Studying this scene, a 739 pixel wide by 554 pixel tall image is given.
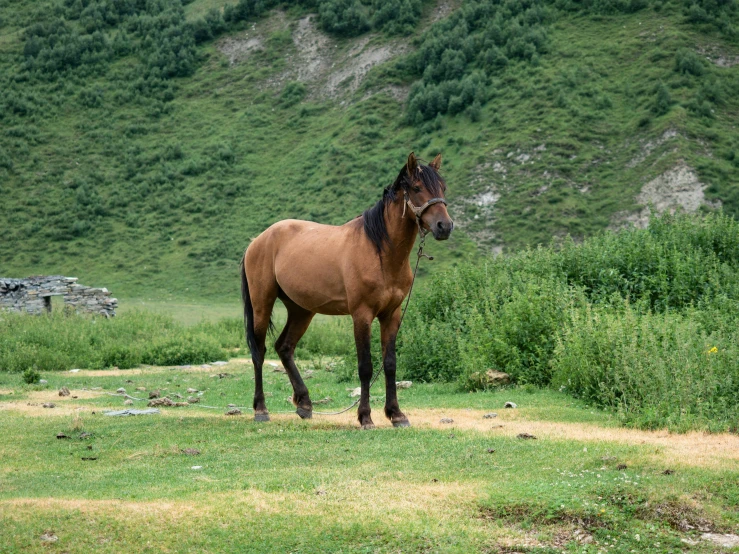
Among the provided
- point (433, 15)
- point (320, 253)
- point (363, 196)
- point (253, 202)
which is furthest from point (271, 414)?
point (433, 15)

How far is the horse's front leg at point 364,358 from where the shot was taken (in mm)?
9594

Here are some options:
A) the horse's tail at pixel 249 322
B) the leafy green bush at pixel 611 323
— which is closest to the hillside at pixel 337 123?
the leafy green bush at pixel 611 323

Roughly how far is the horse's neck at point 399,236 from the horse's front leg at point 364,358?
0.67 metres

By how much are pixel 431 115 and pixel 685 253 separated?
41.0 metres

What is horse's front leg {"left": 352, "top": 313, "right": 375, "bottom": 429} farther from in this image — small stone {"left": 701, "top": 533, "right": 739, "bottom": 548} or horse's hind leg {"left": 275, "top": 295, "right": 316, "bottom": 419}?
small stone {"left": 701, "top": 533, "right": 739, "bottom": 548}

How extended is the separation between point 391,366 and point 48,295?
25909 millimetres

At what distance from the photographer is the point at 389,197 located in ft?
32.3

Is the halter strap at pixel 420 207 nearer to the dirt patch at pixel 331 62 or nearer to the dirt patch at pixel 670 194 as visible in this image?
the dirt patch at pixel 670 194

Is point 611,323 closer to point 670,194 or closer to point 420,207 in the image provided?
point 420,207

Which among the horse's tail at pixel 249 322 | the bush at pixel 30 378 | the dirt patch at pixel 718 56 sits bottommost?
the bush at pixel 30 378

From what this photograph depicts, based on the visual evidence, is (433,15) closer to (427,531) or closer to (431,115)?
(431,115)

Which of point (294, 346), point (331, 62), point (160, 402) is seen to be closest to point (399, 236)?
point (294, 346)

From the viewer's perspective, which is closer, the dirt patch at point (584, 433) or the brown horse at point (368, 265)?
the dirt patch at point (584, 433)

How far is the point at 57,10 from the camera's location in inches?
3113
